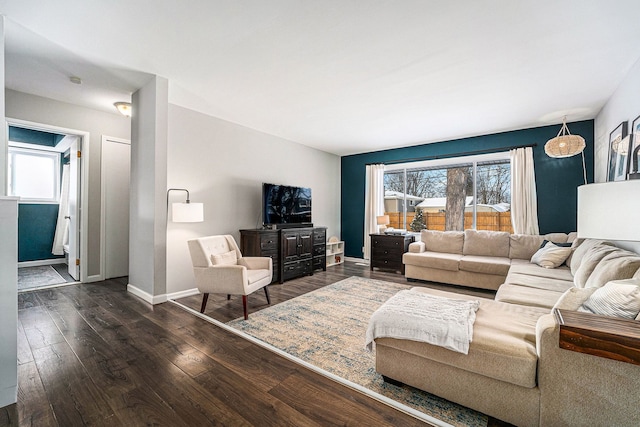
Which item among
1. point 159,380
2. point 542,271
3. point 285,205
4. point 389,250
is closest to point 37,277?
point 285,205

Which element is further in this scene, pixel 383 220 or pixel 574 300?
pixel 383 220

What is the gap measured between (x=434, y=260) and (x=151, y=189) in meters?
4.15

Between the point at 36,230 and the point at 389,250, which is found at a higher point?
the point at 36,230

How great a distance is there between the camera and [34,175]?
534 centimetres

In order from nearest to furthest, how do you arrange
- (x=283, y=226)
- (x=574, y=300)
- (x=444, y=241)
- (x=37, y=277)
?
(x=574, y=300), (x=37, y=277), (x=283, y=226), (x=444, y=241)

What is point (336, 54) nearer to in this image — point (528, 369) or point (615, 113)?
point (528, 369)

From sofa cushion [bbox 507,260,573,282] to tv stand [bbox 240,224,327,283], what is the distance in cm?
297

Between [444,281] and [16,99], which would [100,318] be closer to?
[16,99]

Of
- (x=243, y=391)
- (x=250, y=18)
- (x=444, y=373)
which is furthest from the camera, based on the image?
(x=250, y=18)

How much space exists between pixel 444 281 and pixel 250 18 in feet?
14.0

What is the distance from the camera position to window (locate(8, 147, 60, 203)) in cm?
515

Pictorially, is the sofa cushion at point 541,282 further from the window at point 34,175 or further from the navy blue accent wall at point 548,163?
the window at point 34,175

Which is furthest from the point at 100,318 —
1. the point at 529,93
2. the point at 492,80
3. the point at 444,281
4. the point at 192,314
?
the point at 529,93

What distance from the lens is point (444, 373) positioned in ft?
5.08
